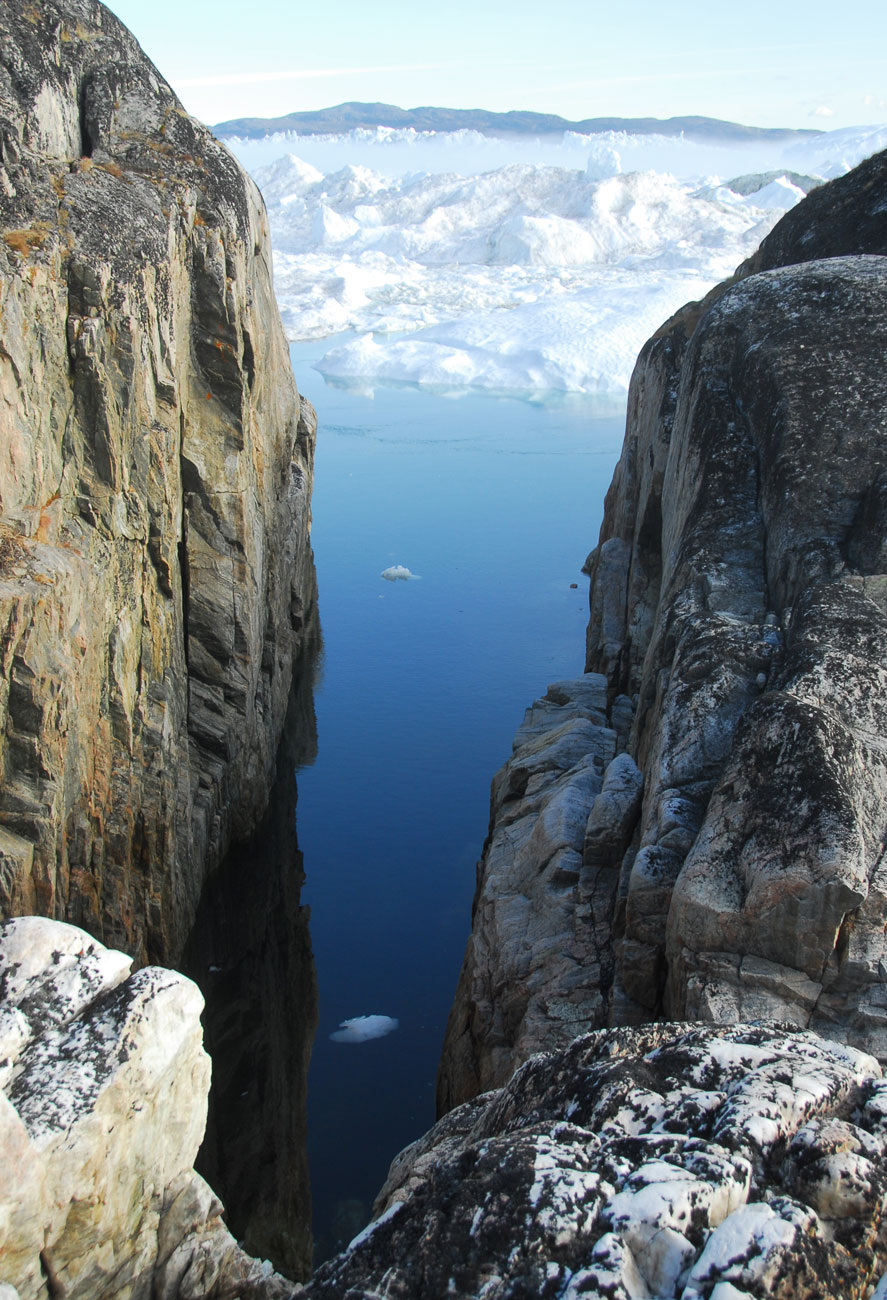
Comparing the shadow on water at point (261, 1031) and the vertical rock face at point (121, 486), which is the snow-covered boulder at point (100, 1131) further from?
the shadow on water at point (261, 1031)

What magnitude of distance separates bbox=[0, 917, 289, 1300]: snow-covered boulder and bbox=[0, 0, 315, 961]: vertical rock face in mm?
3471

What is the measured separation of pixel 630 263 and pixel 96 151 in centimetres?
4907

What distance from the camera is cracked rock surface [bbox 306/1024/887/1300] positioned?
3803mm

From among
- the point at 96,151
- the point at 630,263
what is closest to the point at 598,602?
the point at 96,151

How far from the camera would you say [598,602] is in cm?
1864

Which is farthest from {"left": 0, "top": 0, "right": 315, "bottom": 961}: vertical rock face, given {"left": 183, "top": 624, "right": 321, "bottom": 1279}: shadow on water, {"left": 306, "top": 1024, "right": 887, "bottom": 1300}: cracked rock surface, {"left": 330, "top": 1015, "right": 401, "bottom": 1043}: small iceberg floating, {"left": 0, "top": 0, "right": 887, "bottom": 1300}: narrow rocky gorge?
{"left": 306, "top": 1024, "right": 887, "bottom": 1300}: cracked rock surface

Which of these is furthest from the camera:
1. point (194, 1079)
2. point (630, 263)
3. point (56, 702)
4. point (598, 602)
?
point (630, 263)

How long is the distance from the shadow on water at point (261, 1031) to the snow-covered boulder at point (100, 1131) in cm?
361

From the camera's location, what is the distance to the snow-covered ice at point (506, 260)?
4294 centimetres

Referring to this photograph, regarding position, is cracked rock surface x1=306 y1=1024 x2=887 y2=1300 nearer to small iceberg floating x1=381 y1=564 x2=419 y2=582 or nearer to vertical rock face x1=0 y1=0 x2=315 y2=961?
vertical rock face x1=0 y1=0 x2=315 y2=961

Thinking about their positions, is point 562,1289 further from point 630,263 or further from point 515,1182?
point 630,263

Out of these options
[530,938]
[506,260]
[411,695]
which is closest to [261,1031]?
[530,938]

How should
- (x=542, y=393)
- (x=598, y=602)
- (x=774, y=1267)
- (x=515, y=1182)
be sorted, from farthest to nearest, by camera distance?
1. (x=542, y=393)
2. (x=598, y=602)
3. (x=515, y=1182)
4. (x=774, y=1267)

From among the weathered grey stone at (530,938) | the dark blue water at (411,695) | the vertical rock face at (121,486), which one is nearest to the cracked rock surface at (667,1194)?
the weathered grey stone at (530,938)
